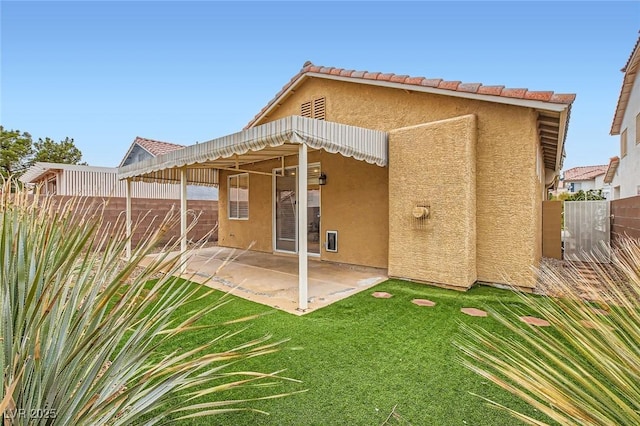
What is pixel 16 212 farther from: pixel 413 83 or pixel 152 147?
pixel 152 147

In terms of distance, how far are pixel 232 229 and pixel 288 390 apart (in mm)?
10741

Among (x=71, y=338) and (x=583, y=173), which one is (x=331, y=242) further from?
(x=583, y=173)

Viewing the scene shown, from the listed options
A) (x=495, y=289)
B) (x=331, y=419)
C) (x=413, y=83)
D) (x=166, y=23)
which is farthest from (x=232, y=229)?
(x=331, y=419)

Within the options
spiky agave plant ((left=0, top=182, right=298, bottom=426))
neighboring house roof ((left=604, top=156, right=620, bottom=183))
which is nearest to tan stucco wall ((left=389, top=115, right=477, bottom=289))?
spiky agave plant ((left=0, top=182, right=298, bottom=426))

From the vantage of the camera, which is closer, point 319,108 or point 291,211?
point 319,108

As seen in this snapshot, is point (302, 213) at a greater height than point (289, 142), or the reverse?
point (289, 142)

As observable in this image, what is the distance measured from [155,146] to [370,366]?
2369 centimetres

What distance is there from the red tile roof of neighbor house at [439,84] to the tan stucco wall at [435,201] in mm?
709

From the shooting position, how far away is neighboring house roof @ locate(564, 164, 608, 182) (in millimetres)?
34628

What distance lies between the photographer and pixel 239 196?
516 inches

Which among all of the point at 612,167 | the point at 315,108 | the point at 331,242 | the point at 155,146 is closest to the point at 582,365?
the point at 331,242

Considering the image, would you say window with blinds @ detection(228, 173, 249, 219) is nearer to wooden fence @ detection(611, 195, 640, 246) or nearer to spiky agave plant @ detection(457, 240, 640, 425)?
wooden fence @ detection(611, 195, 640, 246)

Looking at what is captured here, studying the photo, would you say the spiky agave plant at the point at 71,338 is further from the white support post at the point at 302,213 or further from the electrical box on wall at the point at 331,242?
the electrical box on wall at the point at 331,242

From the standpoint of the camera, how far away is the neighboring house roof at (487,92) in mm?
6275
